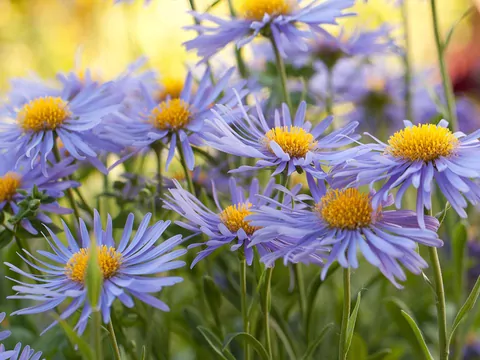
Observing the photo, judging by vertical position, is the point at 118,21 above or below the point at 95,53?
above

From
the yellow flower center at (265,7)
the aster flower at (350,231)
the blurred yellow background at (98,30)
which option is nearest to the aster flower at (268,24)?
the yellow flower center at (265,7)

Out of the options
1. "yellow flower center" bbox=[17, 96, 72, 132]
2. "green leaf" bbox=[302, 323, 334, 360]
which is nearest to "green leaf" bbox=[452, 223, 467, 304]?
"green leaf" bbox=[302, 323, 334, 360]

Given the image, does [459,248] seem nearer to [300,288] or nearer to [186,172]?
[300,288]

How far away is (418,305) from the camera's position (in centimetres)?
87

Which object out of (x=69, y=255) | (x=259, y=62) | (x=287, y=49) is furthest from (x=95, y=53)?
(x=69, y=255)

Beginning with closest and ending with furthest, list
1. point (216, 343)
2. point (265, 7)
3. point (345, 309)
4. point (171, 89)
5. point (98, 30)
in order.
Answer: point (345, 309) < point (216, 343) < point (265, 7) < point (171, 89) < point (98, 30)

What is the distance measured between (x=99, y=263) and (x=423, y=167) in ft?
0.82

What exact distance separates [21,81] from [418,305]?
1.99ft

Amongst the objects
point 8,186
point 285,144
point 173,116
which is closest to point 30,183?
point 8,186

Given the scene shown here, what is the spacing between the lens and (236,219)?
51 centimetres

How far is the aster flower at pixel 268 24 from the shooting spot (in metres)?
0.62

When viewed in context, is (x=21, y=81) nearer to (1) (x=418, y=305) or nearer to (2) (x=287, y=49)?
(2) (x=287, y=49)

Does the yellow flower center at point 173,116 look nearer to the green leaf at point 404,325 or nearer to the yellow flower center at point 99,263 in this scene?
the yellow flower center at point 99,263

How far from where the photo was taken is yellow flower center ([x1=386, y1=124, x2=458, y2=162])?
1.58 feet
